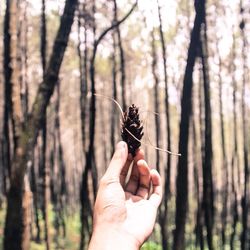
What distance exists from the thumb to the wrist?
0.22m

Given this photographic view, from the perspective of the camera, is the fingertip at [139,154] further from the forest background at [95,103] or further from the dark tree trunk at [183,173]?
the dark tree trunk at [183,173]

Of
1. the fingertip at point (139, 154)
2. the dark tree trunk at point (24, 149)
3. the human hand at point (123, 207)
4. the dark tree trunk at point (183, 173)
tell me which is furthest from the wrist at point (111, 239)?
the dark tree trunk at point (183, 173)

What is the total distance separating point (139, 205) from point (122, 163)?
24 centimetres

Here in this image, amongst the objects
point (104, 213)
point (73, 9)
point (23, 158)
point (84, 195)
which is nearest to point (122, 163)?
point (104, 213)

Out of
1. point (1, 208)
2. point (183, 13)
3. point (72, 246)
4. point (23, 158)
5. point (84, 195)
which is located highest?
point (183, 13)

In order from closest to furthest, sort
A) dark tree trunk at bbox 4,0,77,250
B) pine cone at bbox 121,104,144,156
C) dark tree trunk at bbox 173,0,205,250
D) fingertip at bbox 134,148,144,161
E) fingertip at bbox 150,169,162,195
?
1. pine cone at bbox 121,104,144,156
2. fingertip at bbox 134,148,144,161
3. fingertip at bbox 150,169,162,195
4. dark tree trunk at bbox 4,0,77,250
5. dark tree trunk at bbox 173,0,205,250

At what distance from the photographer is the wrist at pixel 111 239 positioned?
5.97ft

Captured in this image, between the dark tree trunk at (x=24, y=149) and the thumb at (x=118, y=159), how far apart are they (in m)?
2.26

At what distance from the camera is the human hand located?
1877 mm

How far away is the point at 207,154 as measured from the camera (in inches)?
336

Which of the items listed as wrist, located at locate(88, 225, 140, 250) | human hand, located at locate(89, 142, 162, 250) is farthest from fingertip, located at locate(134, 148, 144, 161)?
wrist, located at locate(88, 225, 140, 250)

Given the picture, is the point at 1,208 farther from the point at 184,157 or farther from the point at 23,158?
the point at 23,158

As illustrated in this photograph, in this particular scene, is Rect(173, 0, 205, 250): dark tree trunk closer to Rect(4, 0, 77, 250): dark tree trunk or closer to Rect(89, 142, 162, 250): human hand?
Rect(4, 0, 77, 250): dark tree trunk

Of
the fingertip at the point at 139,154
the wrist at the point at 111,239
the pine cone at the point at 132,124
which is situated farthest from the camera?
the fingertip at the point at 139,154
